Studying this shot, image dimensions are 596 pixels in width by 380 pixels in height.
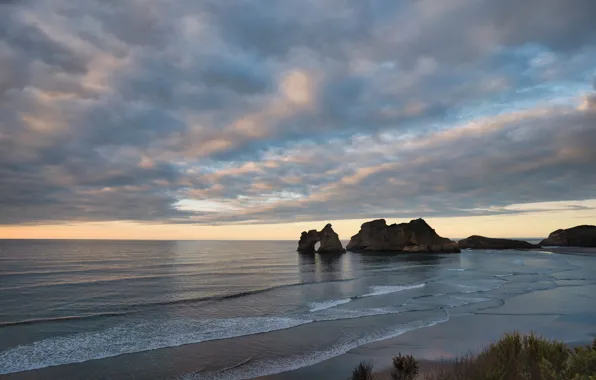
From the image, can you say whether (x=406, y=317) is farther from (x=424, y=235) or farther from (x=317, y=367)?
(x=424, y=235)

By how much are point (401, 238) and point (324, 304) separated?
90.5m

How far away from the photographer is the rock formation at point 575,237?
120000 millimetres

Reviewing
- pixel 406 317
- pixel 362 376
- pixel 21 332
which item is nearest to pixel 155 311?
pixel 21 332

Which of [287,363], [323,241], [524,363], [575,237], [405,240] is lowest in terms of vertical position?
[287,363]

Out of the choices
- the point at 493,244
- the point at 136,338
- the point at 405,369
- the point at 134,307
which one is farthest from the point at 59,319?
the point at 493,244

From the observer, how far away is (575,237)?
125750 mm

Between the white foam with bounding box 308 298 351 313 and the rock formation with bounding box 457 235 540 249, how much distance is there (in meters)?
117

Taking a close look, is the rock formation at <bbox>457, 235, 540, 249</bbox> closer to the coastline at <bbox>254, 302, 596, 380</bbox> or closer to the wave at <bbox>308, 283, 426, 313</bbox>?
the wave at <bbox>308, 283, 426, 313</bbox>

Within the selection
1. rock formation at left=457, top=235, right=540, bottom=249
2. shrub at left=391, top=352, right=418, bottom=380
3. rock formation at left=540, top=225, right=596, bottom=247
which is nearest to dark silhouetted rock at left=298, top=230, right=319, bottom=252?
rock formation at left=457, top=235, right=540, bottom=249

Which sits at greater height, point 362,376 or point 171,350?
point 362,376

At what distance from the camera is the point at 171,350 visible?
48.6ft

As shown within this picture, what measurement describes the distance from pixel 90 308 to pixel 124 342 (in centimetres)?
1012

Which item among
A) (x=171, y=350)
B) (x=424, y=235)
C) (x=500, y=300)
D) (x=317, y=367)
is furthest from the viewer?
(x=424, y=235)

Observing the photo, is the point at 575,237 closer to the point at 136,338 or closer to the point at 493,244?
the point at 493,244
